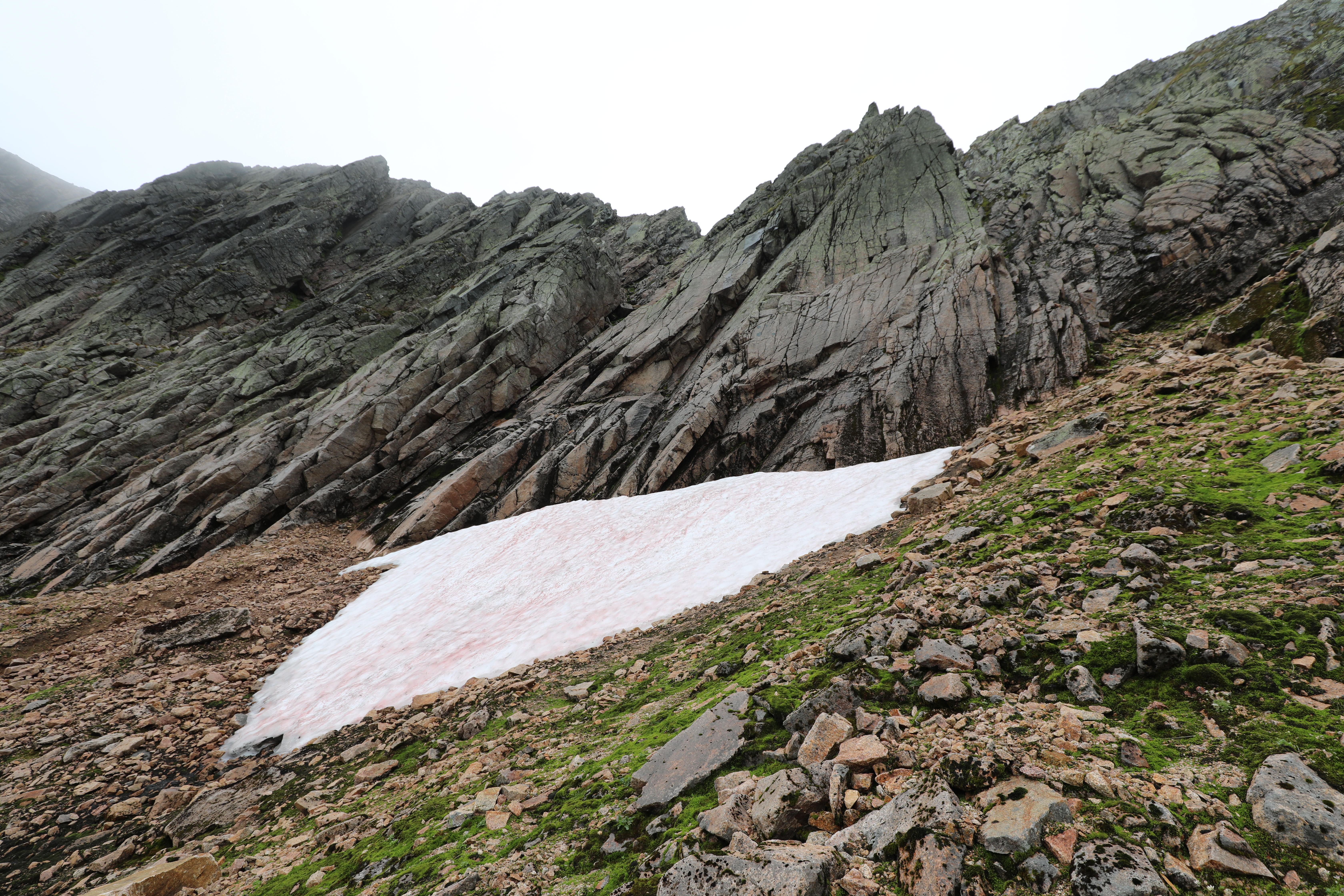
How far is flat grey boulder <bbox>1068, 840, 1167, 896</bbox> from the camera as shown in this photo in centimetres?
246

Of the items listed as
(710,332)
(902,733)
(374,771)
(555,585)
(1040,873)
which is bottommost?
(555,585)

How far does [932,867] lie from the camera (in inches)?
116

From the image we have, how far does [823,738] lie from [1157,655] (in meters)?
2.91

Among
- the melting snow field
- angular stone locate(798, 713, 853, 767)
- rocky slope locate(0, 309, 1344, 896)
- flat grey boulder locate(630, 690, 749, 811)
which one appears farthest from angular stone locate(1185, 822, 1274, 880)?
the melting snow field

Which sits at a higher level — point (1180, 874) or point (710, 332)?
point (710, 332)

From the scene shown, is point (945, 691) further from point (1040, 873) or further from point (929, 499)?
point (929, 499)

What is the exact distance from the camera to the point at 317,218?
2995 inches

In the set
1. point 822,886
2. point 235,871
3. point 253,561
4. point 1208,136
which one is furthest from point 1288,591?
point 1208,136

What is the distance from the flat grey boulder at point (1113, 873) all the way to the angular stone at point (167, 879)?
8.82 m

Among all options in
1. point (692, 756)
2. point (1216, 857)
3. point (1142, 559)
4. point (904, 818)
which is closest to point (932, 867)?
point (904, 818)

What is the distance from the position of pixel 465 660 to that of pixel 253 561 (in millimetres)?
22569

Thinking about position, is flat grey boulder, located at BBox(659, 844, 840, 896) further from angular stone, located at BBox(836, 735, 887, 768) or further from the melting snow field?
the melting snow field

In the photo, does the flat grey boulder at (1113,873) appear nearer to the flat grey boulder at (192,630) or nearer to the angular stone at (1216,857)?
the angular stone at (1216,857)

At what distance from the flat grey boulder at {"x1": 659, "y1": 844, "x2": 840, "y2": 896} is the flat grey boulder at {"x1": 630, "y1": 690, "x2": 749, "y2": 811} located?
1232 millimetres
